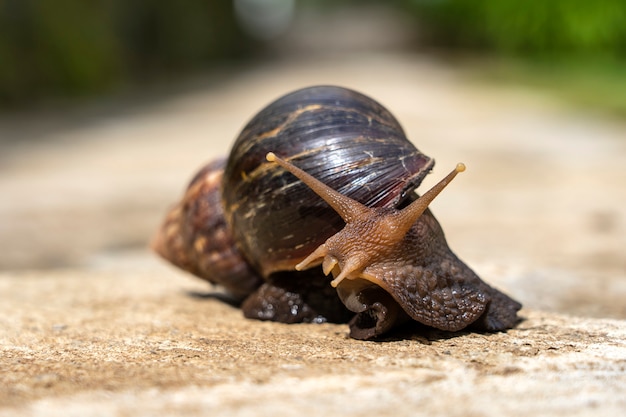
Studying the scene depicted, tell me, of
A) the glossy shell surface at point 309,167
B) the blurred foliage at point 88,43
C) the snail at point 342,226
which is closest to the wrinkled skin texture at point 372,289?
the snail at point 342,226

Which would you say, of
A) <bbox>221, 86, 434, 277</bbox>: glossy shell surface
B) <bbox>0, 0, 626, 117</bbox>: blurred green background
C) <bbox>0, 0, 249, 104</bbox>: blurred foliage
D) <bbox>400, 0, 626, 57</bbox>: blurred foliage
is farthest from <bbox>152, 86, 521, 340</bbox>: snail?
<bbox>400, 0, 626, 57</bbox>: blurred foliage

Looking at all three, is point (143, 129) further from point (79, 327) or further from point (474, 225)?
point (79, 327)

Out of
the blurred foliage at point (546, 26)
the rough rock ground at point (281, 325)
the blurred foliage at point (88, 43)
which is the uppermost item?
the blurred foliage at point (546, 26)

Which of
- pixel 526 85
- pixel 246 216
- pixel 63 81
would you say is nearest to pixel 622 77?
pixel 526 85

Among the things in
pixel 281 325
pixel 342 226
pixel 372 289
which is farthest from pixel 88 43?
pixel 372 289

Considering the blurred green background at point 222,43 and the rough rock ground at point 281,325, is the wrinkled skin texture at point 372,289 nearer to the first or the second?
the rough rock ground at point 281,325

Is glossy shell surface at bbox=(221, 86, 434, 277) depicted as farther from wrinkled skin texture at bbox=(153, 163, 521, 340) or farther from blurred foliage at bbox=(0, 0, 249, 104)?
blurred foliage at bbox=(0, 0, 249, 104)

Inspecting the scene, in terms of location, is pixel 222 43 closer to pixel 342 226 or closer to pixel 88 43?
pixel 88 43

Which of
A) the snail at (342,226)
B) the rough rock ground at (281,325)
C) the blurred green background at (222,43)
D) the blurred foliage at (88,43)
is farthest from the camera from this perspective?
the blurred green background at (222,43)
